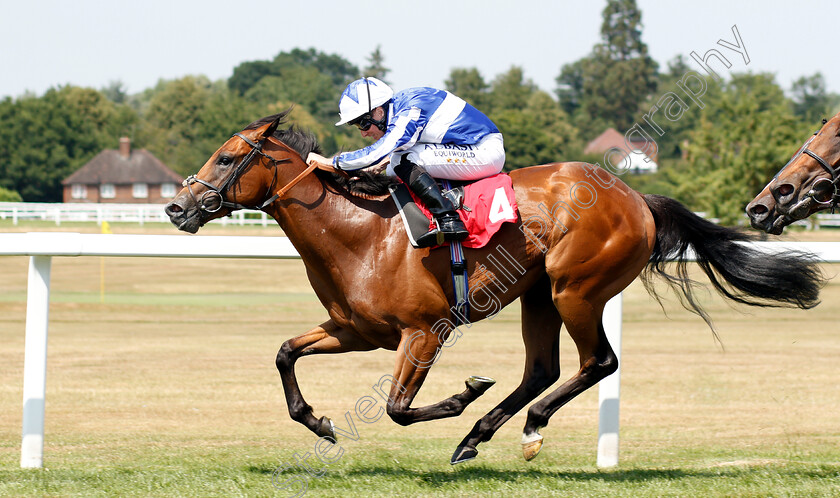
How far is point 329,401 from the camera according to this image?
24.4 feet

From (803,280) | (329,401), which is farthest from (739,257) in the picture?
(329,401)

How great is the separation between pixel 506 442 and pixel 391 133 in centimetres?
258

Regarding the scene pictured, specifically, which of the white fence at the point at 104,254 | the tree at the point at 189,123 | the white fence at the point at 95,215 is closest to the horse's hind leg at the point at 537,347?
the white fence at the point at 104,254

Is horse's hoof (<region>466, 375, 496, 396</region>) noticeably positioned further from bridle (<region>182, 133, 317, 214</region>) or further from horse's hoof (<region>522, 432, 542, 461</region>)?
bridle (<region>182, 133, 317, 214</region>)

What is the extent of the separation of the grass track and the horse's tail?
92 cm

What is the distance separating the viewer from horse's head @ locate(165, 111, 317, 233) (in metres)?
4.49

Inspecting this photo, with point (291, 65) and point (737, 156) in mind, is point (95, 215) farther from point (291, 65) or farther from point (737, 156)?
point (291, 65)

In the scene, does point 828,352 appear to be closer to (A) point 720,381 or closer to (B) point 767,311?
(A) point 720,381

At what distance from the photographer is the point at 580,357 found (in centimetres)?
482

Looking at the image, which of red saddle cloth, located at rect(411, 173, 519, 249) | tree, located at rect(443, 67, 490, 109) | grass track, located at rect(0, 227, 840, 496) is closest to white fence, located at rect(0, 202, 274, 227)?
grass track, located at rect(0, 227, 840, 496)

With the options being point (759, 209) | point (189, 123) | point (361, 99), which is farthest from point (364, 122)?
point (189, 123)

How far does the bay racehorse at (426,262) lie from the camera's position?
4.50 metres

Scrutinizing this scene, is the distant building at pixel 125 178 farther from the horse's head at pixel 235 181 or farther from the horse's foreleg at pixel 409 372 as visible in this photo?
the horse's foreleg at pixel 409 372

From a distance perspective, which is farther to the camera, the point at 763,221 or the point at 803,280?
the point at 803,280
